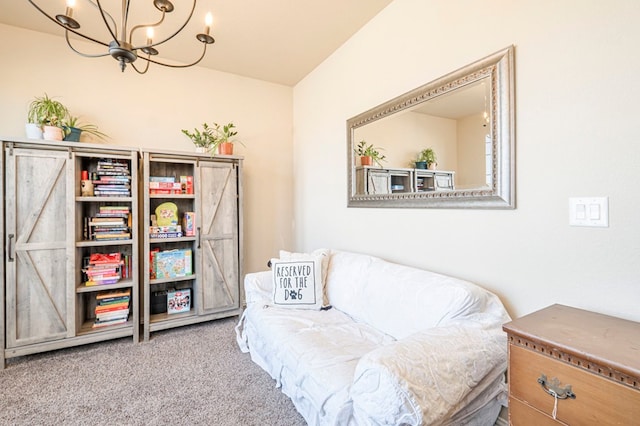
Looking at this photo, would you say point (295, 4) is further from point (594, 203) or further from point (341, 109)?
point (594, 203)

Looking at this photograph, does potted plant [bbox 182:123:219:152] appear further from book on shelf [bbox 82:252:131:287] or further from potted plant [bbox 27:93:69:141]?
book on shelf [bbox 82:252:131:287]

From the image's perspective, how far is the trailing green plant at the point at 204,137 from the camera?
9.96 ft

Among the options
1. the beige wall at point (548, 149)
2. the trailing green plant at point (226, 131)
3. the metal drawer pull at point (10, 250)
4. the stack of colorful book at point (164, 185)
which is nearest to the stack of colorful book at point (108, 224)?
the stack of colorful book at point (164, 185)

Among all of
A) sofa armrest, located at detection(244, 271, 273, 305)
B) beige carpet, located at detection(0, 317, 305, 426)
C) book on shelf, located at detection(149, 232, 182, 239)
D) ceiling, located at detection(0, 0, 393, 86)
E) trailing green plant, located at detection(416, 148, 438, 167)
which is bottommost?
beige carpet, located at detection(0, 317, 305, 426)

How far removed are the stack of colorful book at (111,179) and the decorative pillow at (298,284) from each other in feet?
5.27

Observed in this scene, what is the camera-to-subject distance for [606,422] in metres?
0.85

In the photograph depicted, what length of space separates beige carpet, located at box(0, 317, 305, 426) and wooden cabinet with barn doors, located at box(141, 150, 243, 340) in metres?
0.38

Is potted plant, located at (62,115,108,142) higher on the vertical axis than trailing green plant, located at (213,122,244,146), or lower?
lower

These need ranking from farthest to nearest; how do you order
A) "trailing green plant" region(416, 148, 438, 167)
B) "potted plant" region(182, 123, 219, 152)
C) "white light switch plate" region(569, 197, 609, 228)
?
"potted plant" region(182, 123, 219, 152), "trailing green plant" region(416, 148, 438, 167), "white light switch plate" region(569, 197, 609, 228)

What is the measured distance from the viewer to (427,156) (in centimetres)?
197

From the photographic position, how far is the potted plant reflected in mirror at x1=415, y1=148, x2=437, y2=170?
1939 mm

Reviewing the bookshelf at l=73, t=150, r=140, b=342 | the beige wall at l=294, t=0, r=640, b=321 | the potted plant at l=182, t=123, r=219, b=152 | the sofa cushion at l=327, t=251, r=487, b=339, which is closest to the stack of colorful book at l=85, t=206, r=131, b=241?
the bookshelf at l=73, t=150, r=140, b=342

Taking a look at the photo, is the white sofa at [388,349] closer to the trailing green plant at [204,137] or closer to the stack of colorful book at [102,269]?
the stack of colorful book at [102,269]

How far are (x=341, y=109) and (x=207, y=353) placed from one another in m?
2.48
